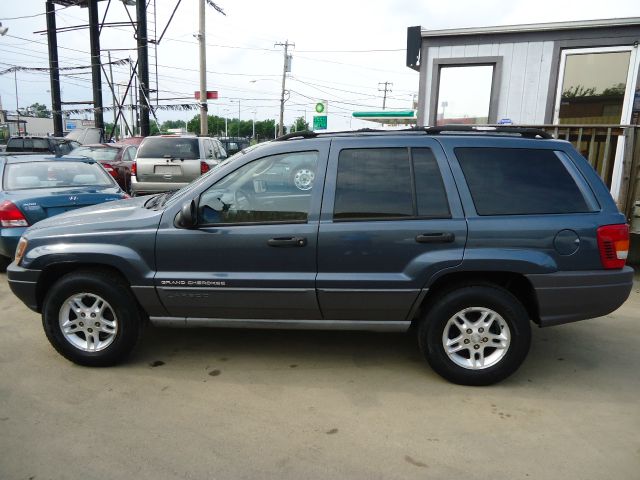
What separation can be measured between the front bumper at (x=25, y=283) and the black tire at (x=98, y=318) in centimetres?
13

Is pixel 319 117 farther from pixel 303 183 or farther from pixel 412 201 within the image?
pixel 412 201

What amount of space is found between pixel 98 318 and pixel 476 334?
279 cm

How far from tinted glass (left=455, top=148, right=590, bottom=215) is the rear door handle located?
0.29 meters

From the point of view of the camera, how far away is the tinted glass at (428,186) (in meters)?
3.29

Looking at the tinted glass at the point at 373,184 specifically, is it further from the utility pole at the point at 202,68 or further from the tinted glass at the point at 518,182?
the utility pole at the point at 202,68

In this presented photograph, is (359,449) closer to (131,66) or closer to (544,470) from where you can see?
(544,470)

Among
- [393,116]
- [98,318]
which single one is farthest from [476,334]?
[393,116]

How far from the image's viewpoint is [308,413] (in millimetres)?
3082

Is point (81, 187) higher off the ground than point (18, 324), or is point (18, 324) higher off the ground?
point (81, 187)

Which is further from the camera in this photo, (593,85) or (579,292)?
(593,85)

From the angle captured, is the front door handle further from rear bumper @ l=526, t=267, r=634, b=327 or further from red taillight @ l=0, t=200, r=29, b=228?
red taillight @ l=0, t=200, r=29, b=228

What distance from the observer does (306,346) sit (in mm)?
4105

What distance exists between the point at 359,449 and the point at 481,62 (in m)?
7.31

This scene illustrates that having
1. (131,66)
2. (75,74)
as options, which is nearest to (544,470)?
(131,66)
